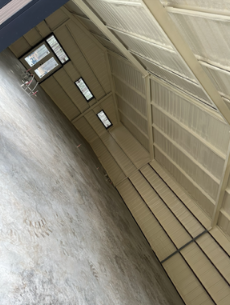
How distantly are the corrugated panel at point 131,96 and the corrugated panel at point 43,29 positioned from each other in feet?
17.8

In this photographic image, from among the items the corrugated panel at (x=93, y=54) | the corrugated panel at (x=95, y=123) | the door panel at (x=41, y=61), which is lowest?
the corrugated panel at (x=95, y=123)

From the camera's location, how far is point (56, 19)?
16.7m

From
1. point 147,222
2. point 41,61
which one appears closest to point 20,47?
point 41,61

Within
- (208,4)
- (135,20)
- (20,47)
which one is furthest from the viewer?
(20,47)

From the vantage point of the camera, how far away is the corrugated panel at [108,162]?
63.9 ft

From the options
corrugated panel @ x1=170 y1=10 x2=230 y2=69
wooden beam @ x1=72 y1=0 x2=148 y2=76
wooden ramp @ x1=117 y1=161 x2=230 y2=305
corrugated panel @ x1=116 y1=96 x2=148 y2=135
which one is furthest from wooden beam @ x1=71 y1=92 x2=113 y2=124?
corrugated panel @ x1=170 y1=10 x2=230 y2=69

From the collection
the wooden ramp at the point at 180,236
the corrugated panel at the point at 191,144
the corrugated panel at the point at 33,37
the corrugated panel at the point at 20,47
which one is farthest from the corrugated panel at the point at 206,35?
the corrugated panel at the point at 20,47

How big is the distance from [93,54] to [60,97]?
404 cm

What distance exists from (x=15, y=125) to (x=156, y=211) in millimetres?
11786

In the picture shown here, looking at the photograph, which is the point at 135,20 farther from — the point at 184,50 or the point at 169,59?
the point at 184,50

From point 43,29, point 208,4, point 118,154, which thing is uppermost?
point 43,29

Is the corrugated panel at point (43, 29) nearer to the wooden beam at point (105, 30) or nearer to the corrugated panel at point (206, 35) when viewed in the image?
the wooden beam at point (105, 30)

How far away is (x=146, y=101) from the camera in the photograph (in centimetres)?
1498

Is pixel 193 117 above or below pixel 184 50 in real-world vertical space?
above
